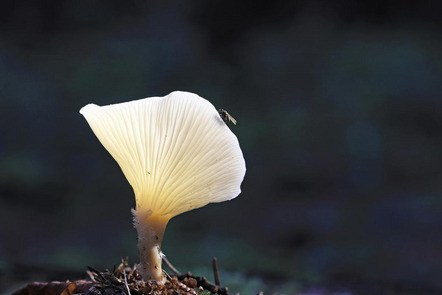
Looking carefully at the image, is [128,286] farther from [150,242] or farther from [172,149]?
[172,149]

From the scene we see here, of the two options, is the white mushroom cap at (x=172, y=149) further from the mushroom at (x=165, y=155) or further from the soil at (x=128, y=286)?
the soil at (x=128, y=286)

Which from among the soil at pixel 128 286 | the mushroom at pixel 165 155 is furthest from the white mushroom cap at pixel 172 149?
the soil at pixel 128 286

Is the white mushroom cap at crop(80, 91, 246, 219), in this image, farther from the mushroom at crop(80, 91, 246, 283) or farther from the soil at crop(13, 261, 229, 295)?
the soil at crop(13, 261, 229, 295)

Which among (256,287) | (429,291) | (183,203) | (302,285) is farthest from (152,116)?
(429,291)

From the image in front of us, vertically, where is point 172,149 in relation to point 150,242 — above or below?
above

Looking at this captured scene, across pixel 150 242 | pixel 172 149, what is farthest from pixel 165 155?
pixel 150 242

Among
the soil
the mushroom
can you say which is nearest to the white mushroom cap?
the mushroom
